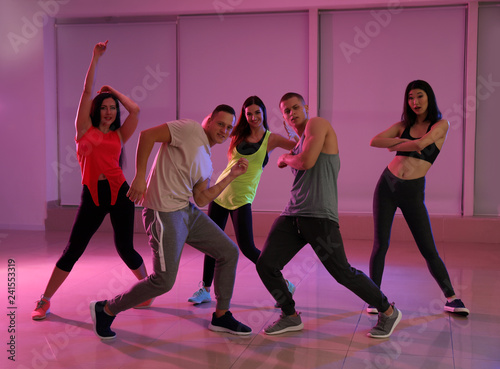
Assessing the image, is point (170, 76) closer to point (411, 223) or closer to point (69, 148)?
point (69, 148)

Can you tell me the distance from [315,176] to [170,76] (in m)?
4.39

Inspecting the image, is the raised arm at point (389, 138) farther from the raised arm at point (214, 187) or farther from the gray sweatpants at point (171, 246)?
the gray sweatpants at point (171, 246)

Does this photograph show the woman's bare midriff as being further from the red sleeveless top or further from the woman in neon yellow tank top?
the red sleeveless top

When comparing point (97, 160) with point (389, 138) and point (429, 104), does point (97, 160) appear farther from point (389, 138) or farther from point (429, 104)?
point (429, 104)

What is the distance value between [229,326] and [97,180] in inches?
45.9

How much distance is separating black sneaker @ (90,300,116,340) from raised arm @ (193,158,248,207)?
759 mm

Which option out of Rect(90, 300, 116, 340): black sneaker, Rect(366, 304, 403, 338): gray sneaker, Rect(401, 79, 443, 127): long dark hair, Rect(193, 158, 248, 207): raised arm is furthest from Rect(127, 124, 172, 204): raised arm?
Rect(401, 79, 443, 127): long dark hair

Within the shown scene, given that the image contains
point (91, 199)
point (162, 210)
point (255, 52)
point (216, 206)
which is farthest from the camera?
point (255, 52)

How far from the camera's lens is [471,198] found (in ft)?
A: 21.5

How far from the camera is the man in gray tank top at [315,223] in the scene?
3.12 meters

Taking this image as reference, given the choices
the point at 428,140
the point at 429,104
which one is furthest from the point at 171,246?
the point at 429,104

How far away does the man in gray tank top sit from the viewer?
3.12 m

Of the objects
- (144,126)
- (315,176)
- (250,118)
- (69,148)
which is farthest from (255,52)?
(315,176)

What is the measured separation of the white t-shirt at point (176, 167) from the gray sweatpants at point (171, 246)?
6 centimetres
